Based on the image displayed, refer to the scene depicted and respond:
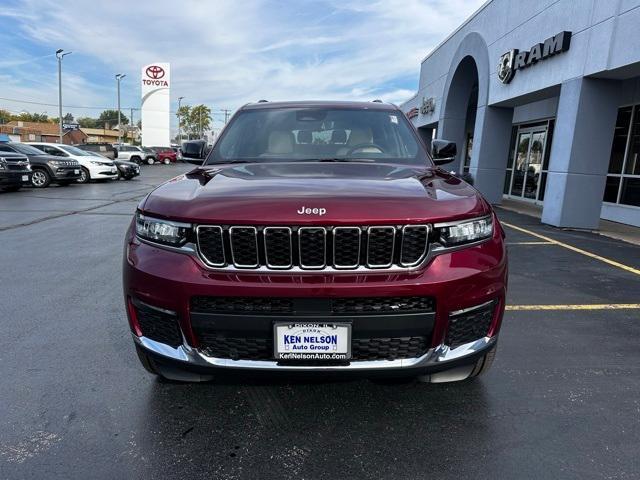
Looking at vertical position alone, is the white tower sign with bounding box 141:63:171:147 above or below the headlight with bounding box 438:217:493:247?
above

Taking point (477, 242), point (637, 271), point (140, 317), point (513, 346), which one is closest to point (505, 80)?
point (637, 271)

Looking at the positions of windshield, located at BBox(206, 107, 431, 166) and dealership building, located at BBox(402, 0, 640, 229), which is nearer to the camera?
windshield, located at BBox(206, 107, 431, 166)

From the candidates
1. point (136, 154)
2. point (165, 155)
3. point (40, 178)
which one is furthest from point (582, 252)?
point (165, 155)

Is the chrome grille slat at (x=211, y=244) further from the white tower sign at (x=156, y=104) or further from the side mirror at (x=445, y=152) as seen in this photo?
the white tower sign at (x=156, y=104)

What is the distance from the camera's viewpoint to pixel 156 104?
5738 centimetres

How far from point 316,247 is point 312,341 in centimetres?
43

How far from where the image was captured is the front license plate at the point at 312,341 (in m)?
2.13

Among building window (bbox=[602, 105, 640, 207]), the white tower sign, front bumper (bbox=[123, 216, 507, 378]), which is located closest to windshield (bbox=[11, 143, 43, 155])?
A: front bumper (bbox=[123, 216, 507, 378])

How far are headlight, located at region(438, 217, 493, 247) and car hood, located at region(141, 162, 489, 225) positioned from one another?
46mm

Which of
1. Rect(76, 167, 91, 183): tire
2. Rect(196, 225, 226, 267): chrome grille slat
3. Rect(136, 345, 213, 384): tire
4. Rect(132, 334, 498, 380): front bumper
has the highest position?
Rect(196, 225, 226, 267): chrome grille slat

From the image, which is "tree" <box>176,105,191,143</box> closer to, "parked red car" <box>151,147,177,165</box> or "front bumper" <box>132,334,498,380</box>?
"parked red car" <box>151,147,177,165</box>

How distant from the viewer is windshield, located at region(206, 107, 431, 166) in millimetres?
3475

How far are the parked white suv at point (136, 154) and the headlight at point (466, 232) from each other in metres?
38.7

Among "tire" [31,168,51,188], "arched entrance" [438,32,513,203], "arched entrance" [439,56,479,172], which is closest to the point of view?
"arched entrance" [438,32,513,203]
